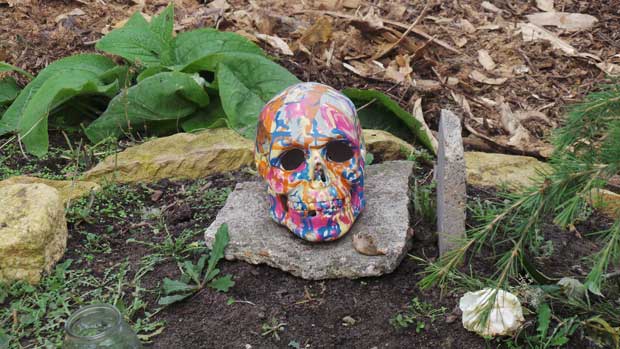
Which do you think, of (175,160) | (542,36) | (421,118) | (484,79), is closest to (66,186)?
(175,160)

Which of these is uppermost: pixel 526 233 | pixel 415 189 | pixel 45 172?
pixel 526 233

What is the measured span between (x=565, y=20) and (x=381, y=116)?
1964 mm

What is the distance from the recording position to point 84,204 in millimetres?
4047

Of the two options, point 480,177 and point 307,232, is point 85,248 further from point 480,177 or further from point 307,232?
point 480,177

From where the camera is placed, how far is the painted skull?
3.30 meters

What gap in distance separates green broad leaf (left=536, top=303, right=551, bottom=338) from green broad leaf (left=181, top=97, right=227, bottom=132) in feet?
7.54

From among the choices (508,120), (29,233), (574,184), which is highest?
(574,184)

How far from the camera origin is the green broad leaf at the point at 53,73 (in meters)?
4.83

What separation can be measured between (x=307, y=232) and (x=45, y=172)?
1.84m

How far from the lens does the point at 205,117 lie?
479cm

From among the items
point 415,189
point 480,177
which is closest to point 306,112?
point 415,189

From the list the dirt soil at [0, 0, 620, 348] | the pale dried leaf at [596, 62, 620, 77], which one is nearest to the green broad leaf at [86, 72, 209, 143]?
the dirt soil at [0, 0, 620, 348]

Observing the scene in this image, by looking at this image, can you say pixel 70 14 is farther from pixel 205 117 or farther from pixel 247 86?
pixel 247 86

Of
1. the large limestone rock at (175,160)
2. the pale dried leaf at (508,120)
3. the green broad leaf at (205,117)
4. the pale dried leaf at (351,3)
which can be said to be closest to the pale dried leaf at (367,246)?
the large limestone rock at (175,160)
